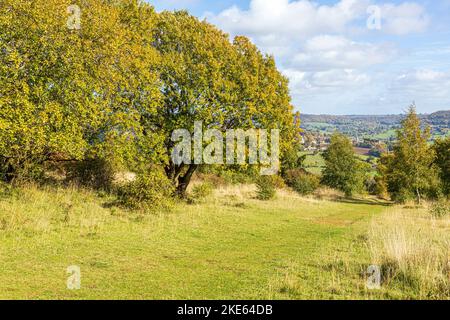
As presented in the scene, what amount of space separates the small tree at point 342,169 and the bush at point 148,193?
42551mm

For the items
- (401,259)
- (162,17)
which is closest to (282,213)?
(401,259)

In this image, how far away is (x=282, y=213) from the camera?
2669cm

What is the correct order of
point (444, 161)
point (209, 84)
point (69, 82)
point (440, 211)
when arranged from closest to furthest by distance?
point (69, 82), point (209, 84), point (440, 211), point (444, 161)

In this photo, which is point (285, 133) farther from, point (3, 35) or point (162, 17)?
point (3, 35)

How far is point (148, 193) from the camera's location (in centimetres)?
2219

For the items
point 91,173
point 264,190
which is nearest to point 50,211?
point 91,173

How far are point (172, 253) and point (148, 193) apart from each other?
819cm

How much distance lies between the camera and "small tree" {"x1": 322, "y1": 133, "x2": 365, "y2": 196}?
5969 centimetres

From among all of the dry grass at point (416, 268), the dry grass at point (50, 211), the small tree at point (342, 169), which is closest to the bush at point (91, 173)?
the dry grass at point (50, 211)

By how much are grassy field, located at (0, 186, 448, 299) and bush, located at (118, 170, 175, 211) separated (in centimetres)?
82

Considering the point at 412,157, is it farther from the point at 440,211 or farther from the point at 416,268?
the point at 416,268

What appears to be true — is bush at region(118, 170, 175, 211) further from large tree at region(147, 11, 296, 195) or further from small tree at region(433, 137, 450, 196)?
small tree at region(433, 137, 450, 196)

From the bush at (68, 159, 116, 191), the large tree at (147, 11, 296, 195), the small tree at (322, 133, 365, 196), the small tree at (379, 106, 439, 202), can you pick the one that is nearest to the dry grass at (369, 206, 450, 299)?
the large tree at (147, 11, 296, 195)
